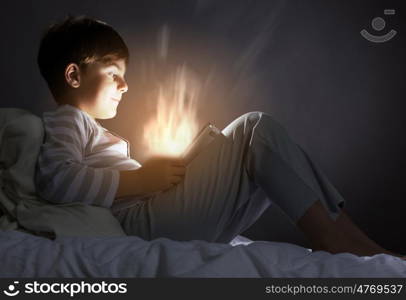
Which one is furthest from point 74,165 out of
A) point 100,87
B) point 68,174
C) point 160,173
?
point 100,87

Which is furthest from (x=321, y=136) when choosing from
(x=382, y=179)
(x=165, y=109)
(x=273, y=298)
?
(x=273, y=298)

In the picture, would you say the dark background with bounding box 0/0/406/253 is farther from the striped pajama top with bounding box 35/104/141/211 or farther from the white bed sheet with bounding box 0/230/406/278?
the white bed sheet with bounding box 0/230/406/278

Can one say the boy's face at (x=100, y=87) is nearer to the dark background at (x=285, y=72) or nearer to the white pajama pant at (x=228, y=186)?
the white pajama pant at (x=228, y=186)

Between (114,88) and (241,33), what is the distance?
2.06 ft

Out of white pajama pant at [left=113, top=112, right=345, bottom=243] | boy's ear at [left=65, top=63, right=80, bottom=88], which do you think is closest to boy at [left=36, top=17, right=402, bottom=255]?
white pajama pant at [left=113, top=112, right=345, bottom=243]

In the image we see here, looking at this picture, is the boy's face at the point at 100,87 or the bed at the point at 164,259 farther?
the boy's face at the point at 100,87

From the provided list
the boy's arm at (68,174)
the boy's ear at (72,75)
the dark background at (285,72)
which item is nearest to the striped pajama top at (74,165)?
the boy's arm at (68,174)

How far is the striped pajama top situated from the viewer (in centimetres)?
97

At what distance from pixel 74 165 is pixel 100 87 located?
28 cm

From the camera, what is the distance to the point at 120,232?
97cm

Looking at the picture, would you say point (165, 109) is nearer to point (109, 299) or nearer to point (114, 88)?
point (114, 88)

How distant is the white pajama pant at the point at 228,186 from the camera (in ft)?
3.04

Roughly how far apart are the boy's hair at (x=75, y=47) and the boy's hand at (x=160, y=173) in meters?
0.34

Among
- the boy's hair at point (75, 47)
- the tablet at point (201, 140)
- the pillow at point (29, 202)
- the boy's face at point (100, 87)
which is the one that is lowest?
the pillow at point (29, 202)
